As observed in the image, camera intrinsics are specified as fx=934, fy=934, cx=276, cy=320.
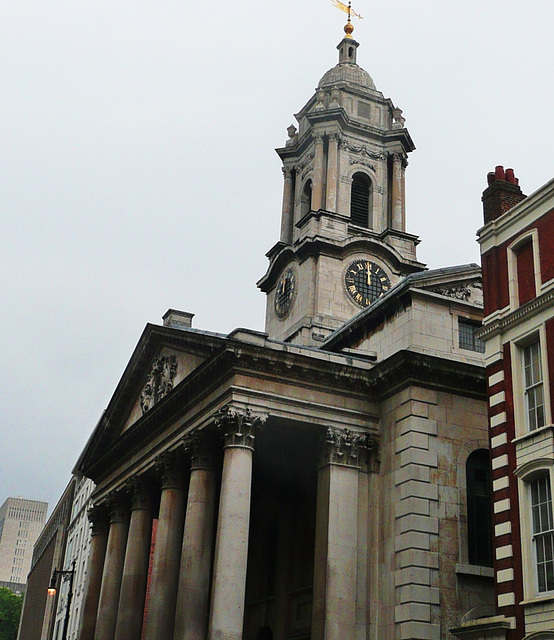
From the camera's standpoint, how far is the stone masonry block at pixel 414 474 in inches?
1329

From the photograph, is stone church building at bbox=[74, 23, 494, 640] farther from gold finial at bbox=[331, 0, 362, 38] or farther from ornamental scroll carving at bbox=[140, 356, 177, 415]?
gold finial at bbox=[331, 0, 362, 38]

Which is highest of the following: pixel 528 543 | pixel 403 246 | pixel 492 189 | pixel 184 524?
pixel 403 246

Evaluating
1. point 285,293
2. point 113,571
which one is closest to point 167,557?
point 113,571

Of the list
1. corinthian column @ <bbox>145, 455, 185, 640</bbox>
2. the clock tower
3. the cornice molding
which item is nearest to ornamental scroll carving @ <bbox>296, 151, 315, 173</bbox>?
the clock tower

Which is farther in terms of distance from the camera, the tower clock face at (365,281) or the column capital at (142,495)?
the tower clock face at (365,281)

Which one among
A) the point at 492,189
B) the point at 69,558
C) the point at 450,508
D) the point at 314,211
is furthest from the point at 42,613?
the point at 492,189

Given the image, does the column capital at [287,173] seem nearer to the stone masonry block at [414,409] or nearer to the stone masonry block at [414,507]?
the stone masonry block at [414,409]

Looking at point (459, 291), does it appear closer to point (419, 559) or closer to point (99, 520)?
point (419, 559)

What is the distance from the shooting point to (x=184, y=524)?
37281 mm

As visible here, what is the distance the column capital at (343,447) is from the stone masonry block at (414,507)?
266cm

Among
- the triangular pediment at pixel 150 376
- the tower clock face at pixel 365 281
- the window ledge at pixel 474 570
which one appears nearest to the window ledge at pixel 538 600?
the window ledge at pixel 474 570

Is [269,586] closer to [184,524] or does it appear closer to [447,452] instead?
[184,524]

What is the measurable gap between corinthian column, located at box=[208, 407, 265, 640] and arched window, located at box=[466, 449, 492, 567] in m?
8.29

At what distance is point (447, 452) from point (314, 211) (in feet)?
87.5
